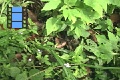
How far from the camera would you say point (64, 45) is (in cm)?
214

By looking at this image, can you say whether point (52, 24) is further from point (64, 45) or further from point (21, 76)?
point (21, 76)

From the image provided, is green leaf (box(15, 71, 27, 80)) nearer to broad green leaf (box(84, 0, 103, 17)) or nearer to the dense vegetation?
the dense vegetation

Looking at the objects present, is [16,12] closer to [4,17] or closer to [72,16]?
[4,17]

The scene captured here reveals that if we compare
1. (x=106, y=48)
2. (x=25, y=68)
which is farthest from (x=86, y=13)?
(x=25, y=68)

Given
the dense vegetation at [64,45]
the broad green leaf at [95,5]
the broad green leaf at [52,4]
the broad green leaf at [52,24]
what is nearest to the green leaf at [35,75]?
the dense vegetation at [64,45]

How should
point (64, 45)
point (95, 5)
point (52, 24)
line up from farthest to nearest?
point (64, 45) < point (52, 24) < point (95, 5)

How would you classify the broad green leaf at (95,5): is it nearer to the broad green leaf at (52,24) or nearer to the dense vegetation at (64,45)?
the dense vegetation at (64,45)

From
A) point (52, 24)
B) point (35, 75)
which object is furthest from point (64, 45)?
point (35, 75)

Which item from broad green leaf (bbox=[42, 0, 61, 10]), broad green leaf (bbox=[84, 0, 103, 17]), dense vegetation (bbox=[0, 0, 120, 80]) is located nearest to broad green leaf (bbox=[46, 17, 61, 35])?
dense vegetation (bbox=[0, 0, 120, 80])

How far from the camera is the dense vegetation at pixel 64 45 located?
1873mm

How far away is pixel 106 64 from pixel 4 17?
79cm

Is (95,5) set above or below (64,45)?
above

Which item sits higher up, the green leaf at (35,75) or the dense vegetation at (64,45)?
the dense vegetation at (64,45)

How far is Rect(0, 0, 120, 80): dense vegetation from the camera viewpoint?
6.15ft
